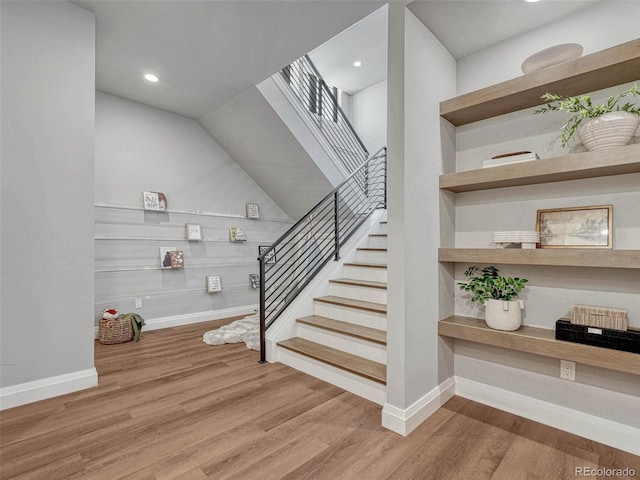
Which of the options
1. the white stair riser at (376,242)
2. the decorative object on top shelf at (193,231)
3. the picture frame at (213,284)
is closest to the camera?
the white stair riser at (376,242)

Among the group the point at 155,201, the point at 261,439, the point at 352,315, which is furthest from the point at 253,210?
the point at 261,439

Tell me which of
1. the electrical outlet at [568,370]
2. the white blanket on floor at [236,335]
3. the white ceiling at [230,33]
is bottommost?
the white blanket on floor at [236,335]

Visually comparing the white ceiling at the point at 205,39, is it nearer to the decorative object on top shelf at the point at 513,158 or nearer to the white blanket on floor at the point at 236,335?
the decorative object on top shelf at the point at 513,158

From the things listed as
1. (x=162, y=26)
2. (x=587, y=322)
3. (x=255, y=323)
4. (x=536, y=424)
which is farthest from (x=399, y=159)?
(x=255, y=323)

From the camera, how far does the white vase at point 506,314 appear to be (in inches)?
73.0

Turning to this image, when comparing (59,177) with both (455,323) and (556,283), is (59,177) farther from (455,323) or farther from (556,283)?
(556,283)

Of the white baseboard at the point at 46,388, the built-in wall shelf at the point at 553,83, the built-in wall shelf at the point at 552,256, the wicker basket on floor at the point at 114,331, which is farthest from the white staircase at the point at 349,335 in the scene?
the wicker basket on floor at the point at 114,331

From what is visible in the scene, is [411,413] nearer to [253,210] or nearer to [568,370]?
[568,370]

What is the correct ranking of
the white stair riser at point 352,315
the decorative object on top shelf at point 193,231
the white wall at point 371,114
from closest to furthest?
the white stair riser at point 352,315
the decorative object on top shelf at point 193,231
the white wall at point 371,114

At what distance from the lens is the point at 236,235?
4637 mm

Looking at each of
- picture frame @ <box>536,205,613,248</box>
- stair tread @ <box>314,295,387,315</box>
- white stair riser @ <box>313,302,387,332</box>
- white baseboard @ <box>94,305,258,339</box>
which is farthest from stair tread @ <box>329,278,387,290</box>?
white baseboard @ <box>94,305,258,339</box>

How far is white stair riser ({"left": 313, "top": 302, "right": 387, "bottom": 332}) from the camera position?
2.59 meters

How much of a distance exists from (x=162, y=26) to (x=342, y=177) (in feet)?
8.43

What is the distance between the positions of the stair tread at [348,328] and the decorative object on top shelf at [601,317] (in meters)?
1.12
